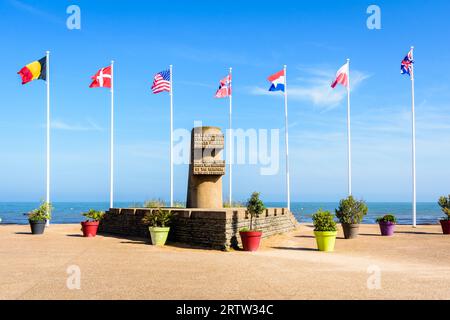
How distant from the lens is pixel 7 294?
8.27 m

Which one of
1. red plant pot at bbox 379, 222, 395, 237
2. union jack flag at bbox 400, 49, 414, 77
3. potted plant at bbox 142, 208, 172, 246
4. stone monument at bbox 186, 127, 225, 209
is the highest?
union jack flag at bbox 400, 49, 414, 77

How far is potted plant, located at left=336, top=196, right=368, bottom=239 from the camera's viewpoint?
19312mm

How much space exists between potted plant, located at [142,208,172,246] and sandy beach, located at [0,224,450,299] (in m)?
0.39

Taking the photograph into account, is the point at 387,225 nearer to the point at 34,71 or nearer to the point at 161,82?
the point at 161,82

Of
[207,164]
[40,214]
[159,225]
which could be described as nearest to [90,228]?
[40,214]

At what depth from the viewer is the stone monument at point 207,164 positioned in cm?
1959

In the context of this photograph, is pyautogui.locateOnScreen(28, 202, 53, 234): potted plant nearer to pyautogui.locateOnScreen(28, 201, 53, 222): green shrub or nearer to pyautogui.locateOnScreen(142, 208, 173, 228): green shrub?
pyautogui.locateOnScreen(28, 201, 53, 222): green shrub

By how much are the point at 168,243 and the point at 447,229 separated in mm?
12937

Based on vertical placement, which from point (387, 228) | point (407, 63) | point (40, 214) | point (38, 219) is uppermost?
point (407, 63)

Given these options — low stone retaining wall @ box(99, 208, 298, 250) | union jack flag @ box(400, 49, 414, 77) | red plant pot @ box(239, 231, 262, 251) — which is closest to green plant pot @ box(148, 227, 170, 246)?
low stone retaining wall @ box(99, 208, 298, 250)

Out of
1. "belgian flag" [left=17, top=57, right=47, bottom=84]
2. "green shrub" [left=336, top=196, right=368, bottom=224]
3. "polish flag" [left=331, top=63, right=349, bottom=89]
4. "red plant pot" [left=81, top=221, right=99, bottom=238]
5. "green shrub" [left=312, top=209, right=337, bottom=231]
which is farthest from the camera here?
"polish flag" [left=331, top=63, right=349, bottom=89]

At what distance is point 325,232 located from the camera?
15.5 meters

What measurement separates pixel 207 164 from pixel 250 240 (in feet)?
17.1
